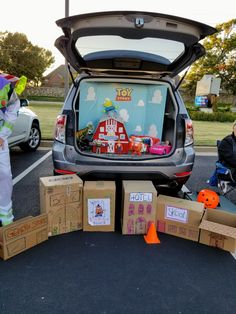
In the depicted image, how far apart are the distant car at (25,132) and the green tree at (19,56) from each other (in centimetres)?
3726

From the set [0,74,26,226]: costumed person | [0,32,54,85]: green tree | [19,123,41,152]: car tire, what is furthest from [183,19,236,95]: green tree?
[0,74,26,226]: costumed person

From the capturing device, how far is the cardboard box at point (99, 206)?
3.01 metres

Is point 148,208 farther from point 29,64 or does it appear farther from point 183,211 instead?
point 29,64

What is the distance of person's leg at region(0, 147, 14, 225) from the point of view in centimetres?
288

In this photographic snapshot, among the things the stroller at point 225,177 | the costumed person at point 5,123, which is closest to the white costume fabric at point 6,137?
the costumed person at point 5,123

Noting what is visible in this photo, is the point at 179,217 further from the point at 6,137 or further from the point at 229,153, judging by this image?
the point at 6,137

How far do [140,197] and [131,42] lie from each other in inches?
66.9

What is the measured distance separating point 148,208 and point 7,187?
4.95 ft

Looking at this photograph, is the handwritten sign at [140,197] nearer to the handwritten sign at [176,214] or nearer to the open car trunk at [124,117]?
the handwritten sign at [176,214]

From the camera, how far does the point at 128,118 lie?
4.57 m

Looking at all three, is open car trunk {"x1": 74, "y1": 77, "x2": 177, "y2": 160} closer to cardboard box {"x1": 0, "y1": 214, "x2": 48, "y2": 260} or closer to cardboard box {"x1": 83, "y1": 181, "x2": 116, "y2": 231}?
cardboard box {"x1": 83, "y1": 181, "x2": 116, "y2": 231}

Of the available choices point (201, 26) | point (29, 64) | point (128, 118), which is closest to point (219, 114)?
point (128, 118)

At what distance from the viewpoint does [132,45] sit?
128 inches

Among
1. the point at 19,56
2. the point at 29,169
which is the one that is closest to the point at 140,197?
the point at 29,169
